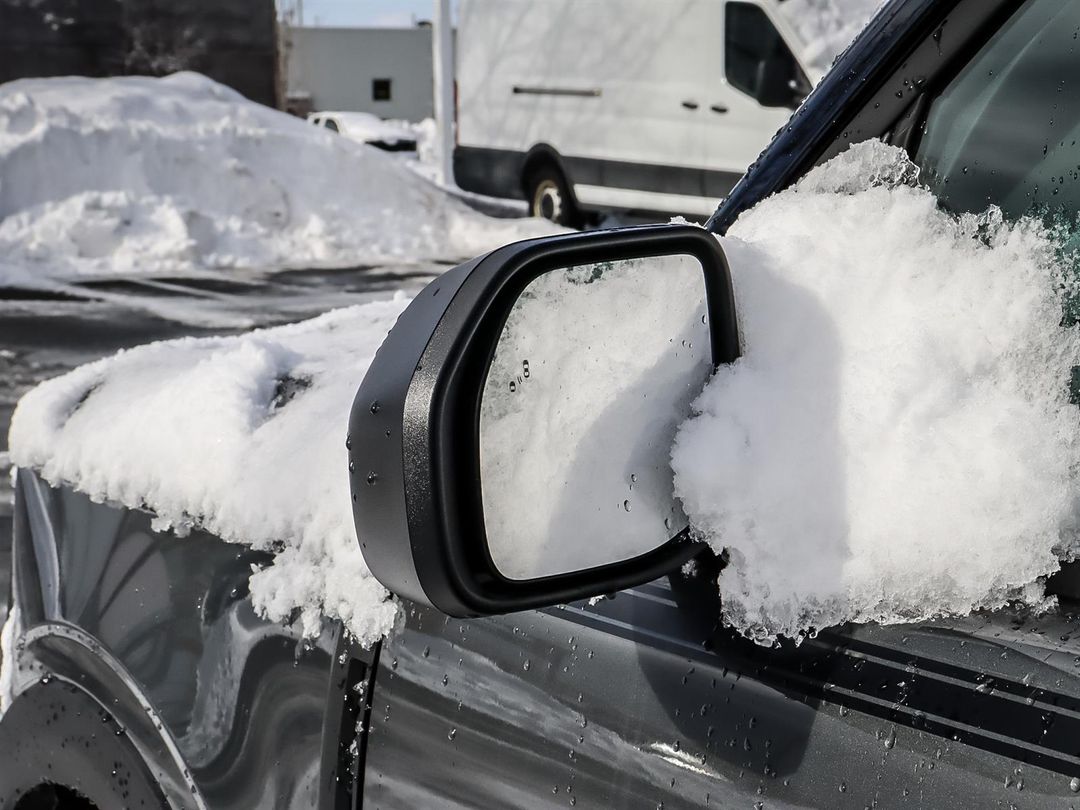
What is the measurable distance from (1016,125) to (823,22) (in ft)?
28.1

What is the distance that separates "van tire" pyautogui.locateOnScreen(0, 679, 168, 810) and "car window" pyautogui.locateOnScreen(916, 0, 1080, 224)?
1.30m

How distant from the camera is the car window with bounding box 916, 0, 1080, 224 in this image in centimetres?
130

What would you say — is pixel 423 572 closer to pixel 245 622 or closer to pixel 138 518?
pixel 245 622

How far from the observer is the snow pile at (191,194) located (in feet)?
40.1

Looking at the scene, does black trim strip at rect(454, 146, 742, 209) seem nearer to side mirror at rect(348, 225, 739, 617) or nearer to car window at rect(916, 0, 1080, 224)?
car window at rect(916, 0, 1080, 224)

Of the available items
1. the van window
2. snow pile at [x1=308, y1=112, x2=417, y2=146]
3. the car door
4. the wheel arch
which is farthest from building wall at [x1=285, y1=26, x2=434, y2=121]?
the car door

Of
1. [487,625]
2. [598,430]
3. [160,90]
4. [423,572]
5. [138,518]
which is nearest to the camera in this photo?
[423,572]

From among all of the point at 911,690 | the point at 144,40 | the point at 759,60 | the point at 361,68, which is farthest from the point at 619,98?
the point at 361,68

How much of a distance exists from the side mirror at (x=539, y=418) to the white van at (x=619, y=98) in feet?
28.1

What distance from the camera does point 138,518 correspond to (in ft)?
5.87

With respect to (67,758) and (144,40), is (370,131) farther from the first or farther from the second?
(67,758)

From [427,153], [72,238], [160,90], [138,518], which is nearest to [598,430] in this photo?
[138,518]

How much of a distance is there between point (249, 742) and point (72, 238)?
11573 millimetres

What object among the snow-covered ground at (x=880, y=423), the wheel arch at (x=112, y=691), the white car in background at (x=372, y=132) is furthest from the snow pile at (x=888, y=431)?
the white car in background at (x=372, y=132)
